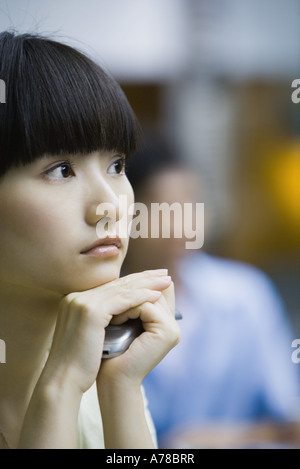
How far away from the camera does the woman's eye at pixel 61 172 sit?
0.72 m

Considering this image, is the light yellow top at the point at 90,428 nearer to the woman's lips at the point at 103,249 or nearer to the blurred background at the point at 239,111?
the woman's lips at the point at 103,249

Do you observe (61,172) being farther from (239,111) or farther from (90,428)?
(239,111)

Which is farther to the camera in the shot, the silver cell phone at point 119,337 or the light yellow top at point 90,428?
the light yellow top at point 90,428

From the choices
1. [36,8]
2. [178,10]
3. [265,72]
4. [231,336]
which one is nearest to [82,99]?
[36,8]

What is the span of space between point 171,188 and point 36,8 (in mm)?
754

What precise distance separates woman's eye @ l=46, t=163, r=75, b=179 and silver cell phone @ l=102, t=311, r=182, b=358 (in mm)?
198

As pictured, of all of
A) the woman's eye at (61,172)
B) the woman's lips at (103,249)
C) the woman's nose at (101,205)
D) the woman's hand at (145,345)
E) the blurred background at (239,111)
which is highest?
the blurred background at (239,111)

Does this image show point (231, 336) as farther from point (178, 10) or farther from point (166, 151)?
point (178, 10)

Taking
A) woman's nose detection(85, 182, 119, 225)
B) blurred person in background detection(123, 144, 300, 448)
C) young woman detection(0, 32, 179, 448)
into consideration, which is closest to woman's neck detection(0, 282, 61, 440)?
young woman detection(0, 32, 179, 448)

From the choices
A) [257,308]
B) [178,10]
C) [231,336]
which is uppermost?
[178,10]

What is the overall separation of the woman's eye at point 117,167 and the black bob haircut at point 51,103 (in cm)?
3

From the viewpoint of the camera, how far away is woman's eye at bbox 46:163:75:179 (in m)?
0.72

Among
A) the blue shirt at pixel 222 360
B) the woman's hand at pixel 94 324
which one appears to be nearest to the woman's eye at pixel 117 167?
the woman's hand at pixel 94 324

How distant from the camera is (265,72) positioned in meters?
2.96
